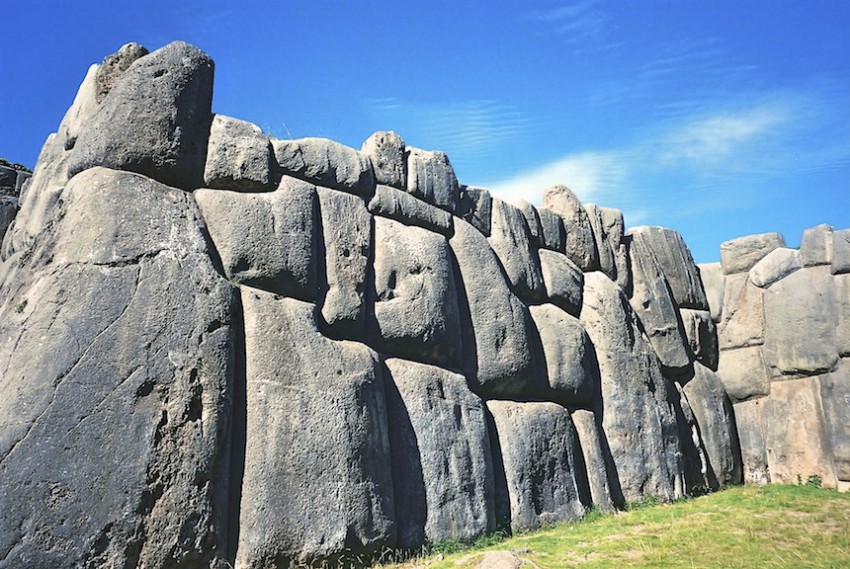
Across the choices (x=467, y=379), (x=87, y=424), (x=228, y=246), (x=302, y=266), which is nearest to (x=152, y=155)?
(x=228, y=246)

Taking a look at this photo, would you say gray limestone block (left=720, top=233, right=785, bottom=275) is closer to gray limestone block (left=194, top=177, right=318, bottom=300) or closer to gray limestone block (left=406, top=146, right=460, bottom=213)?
gray limestone block (left=406, top=146, right=460, bottom=213)

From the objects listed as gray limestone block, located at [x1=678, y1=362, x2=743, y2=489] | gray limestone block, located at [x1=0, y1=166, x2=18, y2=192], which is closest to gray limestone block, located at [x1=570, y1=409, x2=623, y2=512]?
gray limestone block, located at [x1=678, y1=362, x2=743, y2=489]

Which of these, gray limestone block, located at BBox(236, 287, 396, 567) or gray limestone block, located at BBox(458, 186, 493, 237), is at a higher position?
gray limestone block, located at BBox(458, 186, 493, 237)

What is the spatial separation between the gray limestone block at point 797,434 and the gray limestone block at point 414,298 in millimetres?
5909

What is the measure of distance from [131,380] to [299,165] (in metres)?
3.06

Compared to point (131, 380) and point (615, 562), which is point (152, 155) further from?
point (615, 562)

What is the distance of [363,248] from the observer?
845cm

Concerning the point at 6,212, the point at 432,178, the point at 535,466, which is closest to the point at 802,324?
the point at 535,466

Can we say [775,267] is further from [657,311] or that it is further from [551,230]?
[551,230]

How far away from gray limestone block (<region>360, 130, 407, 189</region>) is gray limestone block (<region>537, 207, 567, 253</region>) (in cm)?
268

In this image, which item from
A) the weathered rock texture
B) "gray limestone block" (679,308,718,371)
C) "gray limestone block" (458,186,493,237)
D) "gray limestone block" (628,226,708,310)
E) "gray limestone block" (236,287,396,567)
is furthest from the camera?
"gray limestone block" (628,226,708,310)

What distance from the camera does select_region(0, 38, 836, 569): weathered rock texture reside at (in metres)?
6.14

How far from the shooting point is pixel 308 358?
24.1 ft

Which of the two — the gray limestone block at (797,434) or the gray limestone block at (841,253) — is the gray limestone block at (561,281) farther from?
the gray limestone block at (841,253)
